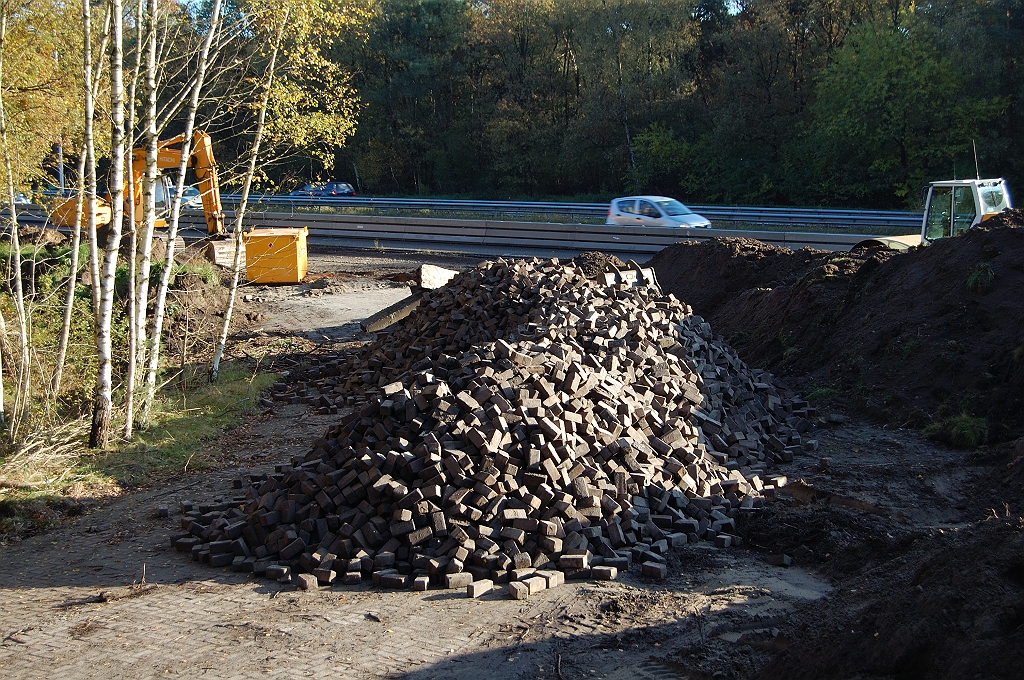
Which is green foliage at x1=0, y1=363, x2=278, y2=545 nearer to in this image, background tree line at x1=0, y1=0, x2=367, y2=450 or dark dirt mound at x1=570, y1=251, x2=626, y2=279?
background tree line at x1=0, y1=0, x2=367, y2=450

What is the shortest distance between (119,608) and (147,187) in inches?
234

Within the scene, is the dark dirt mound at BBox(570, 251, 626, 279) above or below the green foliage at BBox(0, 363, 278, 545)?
above

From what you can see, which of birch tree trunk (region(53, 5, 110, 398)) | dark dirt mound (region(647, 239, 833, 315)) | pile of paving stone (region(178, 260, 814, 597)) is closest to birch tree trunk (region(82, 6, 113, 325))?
birch tree trunk (region(53, 5, 110, 398))

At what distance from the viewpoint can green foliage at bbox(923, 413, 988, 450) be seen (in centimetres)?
957

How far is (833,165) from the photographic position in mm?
36781

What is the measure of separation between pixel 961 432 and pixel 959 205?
26.7 ft

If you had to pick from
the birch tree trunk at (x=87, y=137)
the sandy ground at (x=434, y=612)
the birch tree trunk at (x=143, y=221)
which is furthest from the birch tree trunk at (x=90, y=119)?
the sandy ground at (x=434, y=612)

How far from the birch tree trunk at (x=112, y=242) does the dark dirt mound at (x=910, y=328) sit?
356 inches

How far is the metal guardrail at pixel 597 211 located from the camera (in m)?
29.1

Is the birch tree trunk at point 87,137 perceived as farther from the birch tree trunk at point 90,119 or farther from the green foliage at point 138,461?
the green foliage at point 138,461

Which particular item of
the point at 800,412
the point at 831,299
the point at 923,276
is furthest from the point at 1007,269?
the point at 800,412

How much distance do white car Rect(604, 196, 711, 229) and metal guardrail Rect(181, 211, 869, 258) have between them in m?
1.46

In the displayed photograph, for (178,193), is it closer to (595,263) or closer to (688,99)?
(595,263)

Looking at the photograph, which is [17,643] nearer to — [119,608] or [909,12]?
[119,608]
